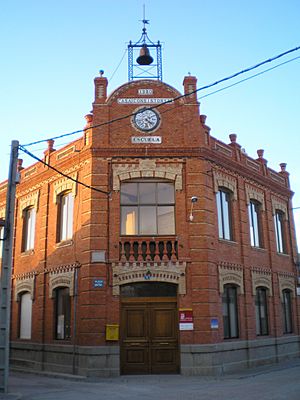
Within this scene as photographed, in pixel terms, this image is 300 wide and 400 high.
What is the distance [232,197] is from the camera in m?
19.4

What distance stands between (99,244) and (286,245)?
10927mm

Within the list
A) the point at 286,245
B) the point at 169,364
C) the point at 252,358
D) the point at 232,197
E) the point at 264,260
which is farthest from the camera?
the point at 286,245

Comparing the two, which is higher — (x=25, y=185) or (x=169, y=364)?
(x=25, y=185)

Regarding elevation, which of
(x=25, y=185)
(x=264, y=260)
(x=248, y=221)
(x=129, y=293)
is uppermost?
(x=25, y=185)

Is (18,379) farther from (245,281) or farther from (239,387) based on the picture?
(245,281)

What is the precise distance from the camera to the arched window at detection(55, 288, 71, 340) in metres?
17.5

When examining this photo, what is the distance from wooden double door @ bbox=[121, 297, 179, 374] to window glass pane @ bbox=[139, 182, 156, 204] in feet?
11.7

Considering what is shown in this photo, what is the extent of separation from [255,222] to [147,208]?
20.5ft

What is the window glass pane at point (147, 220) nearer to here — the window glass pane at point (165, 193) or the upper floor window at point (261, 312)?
the window glass pane at point (165, 193)

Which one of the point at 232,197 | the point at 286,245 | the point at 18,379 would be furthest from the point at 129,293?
the point at 286,245

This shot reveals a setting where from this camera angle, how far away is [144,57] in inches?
744

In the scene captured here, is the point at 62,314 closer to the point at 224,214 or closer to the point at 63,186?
the point at 63,186

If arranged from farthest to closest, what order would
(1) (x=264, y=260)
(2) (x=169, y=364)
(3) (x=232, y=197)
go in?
(1) (x=264, y=260) < (3) (x=232, y=197) < (2) (x=169, y=364)

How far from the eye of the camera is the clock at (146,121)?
17.7 metres
